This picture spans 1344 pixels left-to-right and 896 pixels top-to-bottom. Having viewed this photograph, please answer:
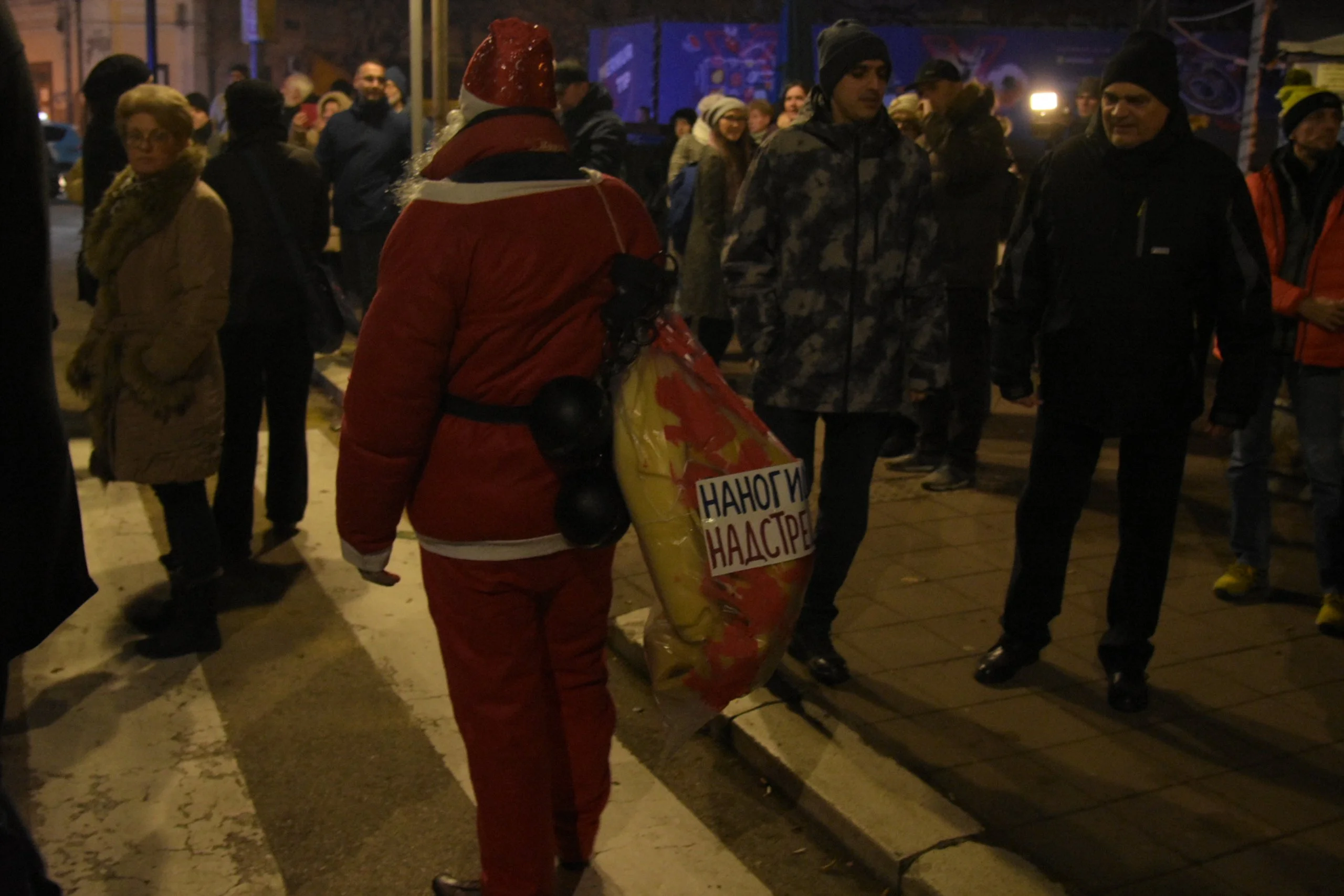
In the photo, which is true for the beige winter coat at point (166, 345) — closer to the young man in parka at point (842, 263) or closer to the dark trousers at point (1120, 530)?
the young man in parka at point (842, 263)

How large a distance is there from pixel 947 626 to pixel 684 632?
2.48m

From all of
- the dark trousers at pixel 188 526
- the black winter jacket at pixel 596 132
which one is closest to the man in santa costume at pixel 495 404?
the dark trousers at pixel 188 526

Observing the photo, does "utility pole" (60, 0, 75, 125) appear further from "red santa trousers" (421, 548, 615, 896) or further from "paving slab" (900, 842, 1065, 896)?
"paving slab" (900, 842, 1065, 896)

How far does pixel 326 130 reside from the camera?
990 centimetres

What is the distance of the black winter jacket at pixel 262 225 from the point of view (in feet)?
18.6

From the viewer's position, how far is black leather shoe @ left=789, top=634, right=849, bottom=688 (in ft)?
15.2

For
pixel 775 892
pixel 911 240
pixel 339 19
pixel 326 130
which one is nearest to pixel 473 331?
pixel 775 892

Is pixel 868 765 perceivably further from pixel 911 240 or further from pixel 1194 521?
pixel 1194 521

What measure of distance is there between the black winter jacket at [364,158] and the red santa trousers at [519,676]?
7048 mm

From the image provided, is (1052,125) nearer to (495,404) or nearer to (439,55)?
(439,55)

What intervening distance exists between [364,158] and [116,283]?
5216 millimetres

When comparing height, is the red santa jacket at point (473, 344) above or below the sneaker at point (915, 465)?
above

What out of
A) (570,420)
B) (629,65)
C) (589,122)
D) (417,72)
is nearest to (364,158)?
(417,72)

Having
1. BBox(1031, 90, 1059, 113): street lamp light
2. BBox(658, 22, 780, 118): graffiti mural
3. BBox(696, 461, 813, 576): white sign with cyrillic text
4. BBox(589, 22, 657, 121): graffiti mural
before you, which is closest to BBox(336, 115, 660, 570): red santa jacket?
BBox(696, 461, 813, 576): white sign with cyrillic text
